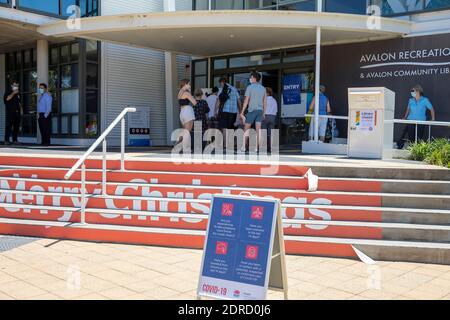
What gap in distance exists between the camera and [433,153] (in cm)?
851

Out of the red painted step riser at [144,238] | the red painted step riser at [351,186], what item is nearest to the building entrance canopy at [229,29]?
the red painted step riser at [351,186]

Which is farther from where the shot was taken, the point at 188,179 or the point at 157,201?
the point at 188,179

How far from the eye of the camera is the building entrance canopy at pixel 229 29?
418 inches

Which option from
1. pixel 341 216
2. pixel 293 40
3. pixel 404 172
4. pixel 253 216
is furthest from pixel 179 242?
pixel 293 40

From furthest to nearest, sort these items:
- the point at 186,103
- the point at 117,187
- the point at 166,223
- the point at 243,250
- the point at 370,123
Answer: the point at 186,103, the point at 370,123, the point at 117,187, the point at 166,223, the point at 243,250

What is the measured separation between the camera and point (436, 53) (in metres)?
12.0

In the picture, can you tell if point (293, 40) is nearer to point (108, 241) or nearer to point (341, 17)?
point (341, 17)

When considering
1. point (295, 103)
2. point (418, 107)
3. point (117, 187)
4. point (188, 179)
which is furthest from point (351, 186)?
point (295, 103)

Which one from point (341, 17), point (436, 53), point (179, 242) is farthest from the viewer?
point (436, 53)

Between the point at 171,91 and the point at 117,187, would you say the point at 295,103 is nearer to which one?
the point at 171,91

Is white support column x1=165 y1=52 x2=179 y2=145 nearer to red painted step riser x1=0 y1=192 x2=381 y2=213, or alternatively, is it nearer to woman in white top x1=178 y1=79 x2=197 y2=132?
woman in white top x1=178 y1=79 x2=197 y2=132

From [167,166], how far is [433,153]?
15.6 ft

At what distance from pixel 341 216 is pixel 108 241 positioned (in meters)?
3.20

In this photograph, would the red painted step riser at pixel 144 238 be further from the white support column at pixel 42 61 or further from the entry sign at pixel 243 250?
the white support column at pixel 42 61
